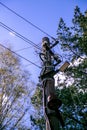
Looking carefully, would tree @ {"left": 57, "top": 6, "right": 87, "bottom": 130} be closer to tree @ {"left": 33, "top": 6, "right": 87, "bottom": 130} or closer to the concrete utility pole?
tree @ {"left": 33, "top": 6, "right": 87, "bottom": 130}

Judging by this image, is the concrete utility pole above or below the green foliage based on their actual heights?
below

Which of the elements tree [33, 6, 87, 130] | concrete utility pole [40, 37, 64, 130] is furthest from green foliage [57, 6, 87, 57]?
concrete utility pole [40, 37, 64, 130]

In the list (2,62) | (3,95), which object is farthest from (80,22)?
(3,95)

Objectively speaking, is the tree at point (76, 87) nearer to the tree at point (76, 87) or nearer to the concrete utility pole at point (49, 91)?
the tree at point (76, 87)

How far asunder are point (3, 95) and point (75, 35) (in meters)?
5.75

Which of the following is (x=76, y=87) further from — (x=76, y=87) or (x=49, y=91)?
(x=49, y=91)

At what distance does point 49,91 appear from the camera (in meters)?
4.02

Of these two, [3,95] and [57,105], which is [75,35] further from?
[57,105]

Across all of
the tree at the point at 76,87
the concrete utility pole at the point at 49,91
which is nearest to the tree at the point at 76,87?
the tree at the point at 76,87

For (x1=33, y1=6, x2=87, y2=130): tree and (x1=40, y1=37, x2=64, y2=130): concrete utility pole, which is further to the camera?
(x1=33, y1=6, x2=87, y2=130): tree

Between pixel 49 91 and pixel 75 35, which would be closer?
pixel 49 91

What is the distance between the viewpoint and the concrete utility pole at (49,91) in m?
3.72

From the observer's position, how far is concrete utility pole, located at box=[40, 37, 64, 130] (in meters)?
3.72

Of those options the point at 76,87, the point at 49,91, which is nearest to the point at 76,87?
the point at 76,87
